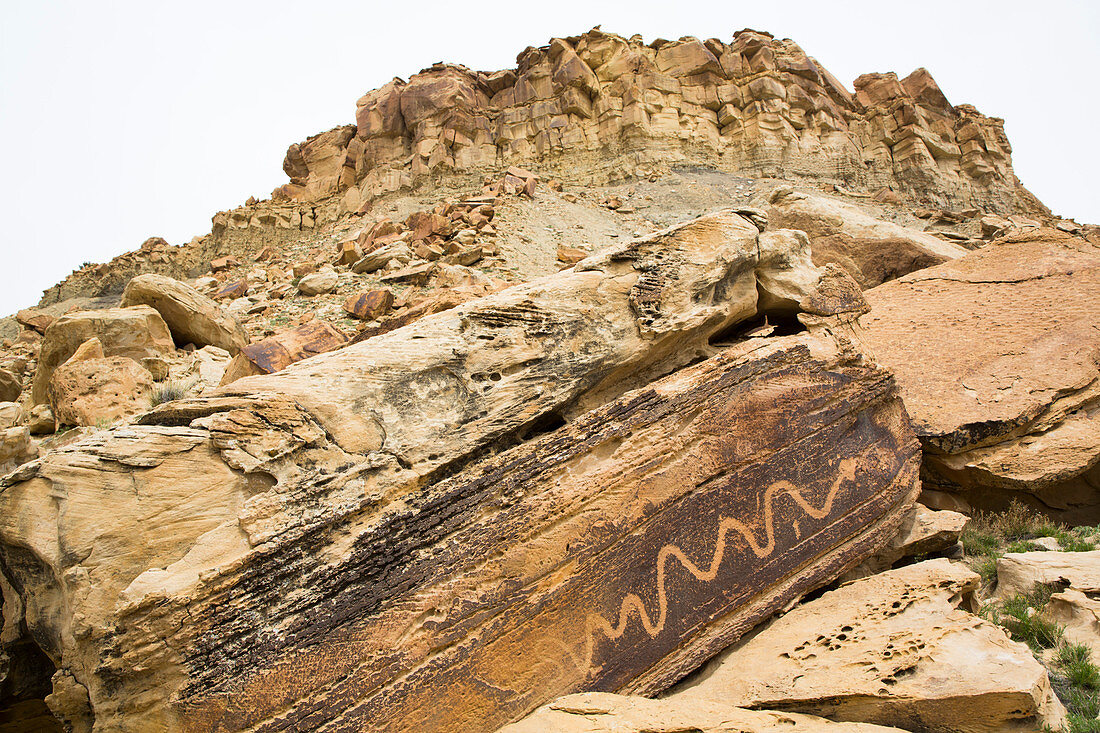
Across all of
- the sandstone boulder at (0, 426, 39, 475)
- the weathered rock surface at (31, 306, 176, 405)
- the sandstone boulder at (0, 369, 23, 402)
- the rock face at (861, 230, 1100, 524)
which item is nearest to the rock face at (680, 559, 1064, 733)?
the rock face at (861, 230, 1100, 524)

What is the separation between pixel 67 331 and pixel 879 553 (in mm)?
10293

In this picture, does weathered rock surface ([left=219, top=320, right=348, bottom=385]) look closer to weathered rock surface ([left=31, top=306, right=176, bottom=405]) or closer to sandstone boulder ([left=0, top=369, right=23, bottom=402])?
weathered rock surface ([left=31, top=306, right=176, bottom=405])

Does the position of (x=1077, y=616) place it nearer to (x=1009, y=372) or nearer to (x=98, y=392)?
(x=1009, y=372)

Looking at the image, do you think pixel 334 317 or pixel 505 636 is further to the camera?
pixel 334 317

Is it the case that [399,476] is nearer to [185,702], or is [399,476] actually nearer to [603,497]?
[603,497]

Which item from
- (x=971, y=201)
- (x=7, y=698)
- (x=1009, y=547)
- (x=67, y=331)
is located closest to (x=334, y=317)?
(x=67, y=331)

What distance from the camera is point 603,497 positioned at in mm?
4055

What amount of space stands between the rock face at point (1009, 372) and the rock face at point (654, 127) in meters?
17.2

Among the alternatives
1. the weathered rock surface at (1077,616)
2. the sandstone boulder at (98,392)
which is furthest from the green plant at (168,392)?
the weathered rock surface at (1077,616)

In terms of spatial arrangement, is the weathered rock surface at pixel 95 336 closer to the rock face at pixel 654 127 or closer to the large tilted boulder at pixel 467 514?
the large tilted boulder at pixel 467 514

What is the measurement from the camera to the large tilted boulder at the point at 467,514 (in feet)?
11.1

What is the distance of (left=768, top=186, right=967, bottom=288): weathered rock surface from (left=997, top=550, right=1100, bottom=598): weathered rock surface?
17.5 ft

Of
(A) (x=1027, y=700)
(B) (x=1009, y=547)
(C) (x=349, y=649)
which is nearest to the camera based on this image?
(A) (x=1027, y=700)

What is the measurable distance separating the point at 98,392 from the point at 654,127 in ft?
71.6
